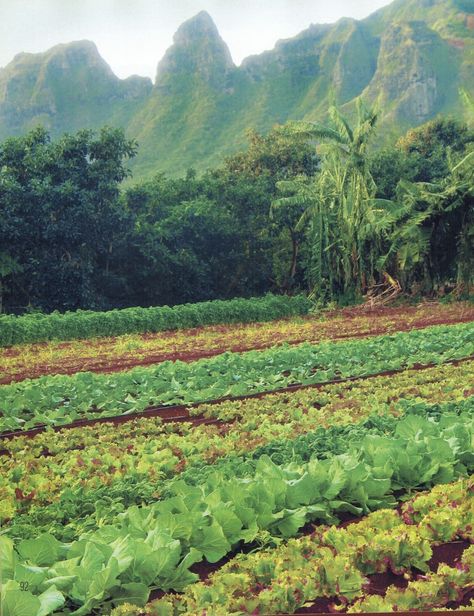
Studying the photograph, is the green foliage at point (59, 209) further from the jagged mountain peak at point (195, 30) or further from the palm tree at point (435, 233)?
the jagged mountain peak at point (195, 30)

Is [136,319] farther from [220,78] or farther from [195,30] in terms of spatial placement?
[195,30]

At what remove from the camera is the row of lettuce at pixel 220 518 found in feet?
9.25

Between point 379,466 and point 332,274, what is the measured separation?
20.1 meters

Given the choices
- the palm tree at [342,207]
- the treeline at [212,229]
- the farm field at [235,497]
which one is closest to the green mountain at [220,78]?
the farm field at [235,497]

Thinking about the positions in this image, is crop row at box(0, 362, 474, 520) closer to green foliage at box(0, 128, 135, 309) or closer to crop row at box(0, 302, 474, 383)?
crop row at box(0, 302, 474, 383)

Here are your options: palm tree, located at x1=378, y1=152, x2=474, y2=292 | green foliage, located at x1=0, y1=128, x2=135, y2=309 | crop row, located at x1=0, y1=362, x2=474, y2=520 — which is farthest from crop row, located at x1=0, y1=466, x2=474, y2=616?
palm tree, located at x1=378, y1=152, x2=474, y2=292

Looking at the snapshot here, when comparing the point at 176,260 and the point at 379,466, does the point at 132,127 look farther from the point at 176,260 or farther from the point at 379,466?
the point at 176,260

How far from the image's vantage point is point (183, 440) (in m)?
6.30

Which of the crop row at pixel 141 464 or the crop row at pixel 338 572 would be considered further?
the crop row at pixel 141 464

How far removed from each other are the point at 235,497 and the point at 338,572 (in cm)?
74

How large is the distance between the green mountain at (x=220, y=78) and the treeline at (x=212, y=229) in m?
7.09

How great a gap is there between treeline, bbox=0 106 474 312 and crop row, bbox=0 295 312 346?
88.4 inches

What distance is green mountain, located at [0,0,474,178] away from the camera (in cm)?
630

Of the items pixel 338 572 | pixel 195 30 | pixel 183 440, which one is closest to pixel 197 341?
pixel 183 440
